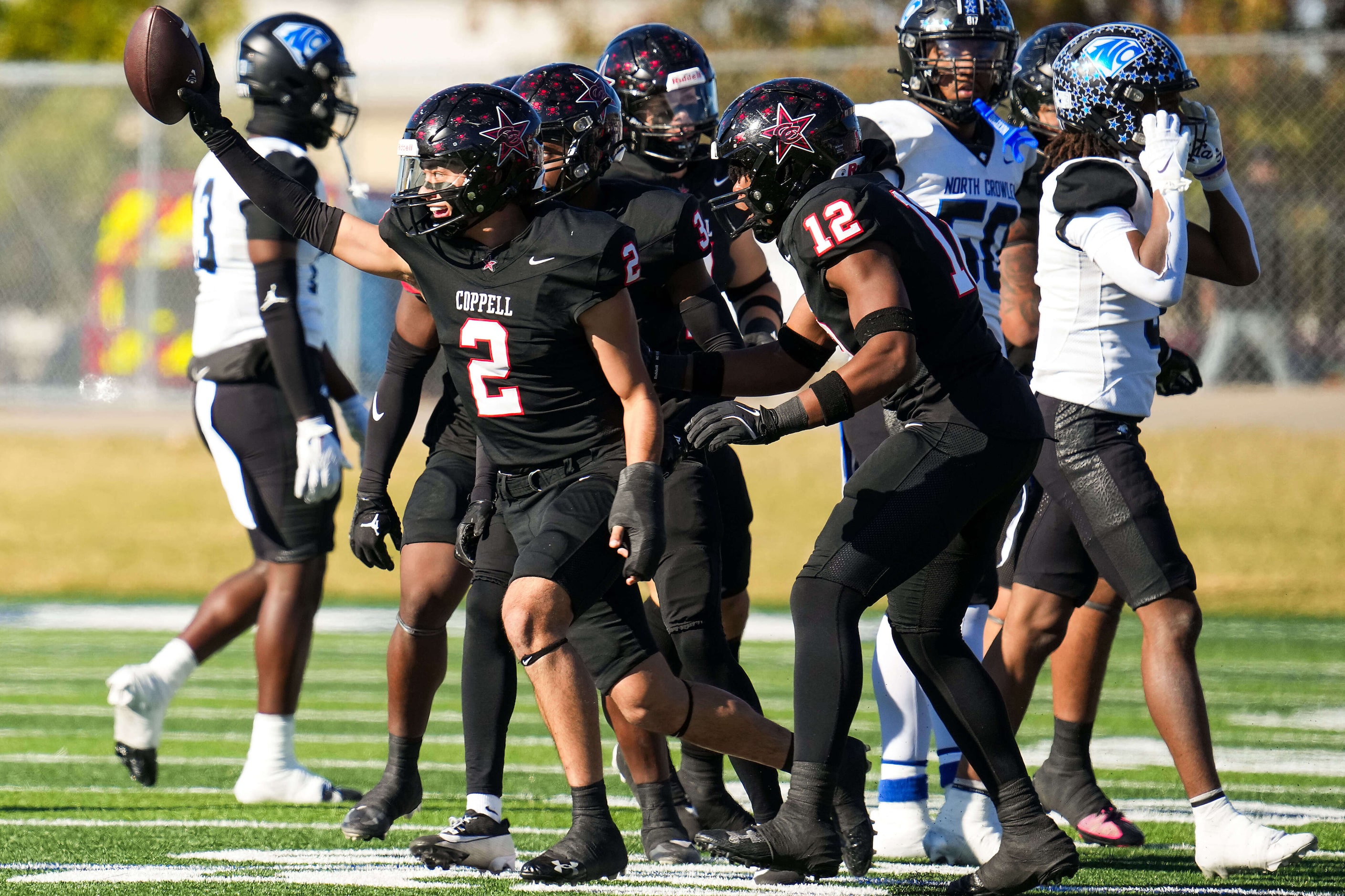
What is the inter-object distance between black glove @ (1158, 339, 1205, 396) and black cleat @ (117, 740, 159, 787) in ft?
10.4

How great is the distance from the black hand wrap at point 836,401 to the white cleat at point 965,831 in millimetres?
1300

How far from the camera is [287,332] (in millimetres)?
5621

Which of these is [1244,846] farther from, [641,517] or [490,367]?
[490,367]

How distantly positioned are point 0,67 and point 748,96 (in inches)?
423

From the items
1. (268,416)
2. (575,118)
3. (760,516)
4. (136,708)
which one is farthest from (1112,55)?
(760,516)

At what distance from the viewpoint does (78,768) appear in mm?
6102

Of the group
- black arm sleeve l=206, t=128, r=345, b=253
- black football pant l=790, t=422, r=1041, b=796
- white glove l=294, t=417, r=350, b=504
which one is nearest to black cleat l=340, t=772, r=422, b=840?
white glove l=294, t=417, r=350, b=504

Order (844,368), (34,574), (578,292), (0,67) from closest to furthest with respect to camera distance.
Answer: (844,368)
(578,292)
(34,574)
(0,67)

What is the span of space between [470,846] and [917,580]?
46.9 inches

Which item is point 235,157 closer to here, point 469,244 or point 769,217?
point 469,244

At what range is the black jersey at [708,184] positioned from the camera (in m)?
5.20

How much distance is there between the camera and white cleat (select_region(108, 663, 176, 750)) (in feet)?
18.2

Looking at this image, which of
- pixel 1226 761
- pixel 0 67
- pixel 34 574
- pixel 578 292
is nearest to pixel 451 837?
pixel 578 292

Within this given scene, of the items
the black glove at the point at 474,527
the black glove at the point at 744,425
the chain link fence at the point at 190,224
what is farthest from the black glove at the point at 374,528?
the chain link fence at the point at 190,224
